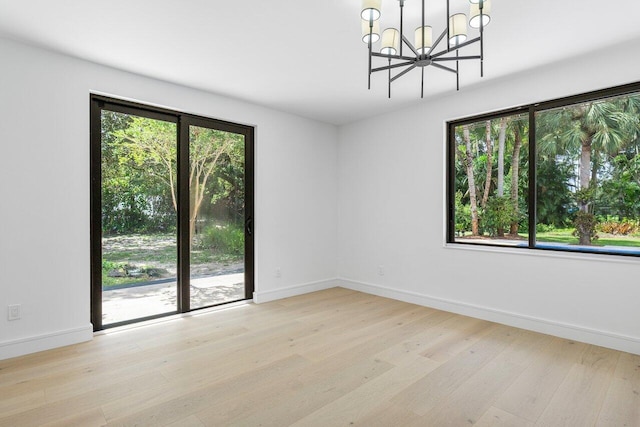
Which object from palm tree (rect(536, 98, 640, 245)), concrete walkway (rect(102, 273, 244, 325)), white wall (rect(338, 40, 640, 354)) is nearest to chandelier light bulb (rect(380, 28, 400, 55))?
white wall (rect(338, 40, 640, 354))

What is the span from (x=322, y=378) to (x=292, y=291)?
227 cm

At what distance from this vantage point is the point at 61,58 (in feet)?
9.27

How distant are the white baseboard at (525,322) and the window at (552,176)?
2.30 feet

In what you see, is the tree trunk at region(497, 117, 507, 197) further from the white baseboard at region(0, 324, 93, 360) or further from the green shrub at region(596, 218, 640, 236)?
the white baseboard at region(0, 324, 93, 360)

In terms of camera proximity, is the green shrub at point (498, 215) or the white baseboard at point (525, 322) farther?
the green shrub at point (498, 215)

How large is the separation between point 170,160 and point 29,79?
50.3 inches

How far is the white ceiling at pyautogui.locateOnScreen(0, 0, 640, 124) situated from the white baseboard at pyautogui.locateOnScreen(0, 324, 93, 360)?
2369 mm

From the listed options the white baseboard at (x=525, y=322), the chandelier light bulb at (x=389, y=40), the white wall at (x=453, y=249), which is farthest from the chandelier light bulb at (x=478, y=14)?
the white baseboard at (x=525, y=322)

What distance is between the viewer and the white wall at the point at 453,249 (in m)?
2.82

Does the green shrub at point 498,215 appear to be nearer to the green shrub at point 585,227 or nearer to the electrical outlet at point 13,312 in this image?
the green shrub at point 585,227

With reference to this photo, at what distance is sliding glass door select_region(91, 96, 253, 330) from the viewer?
10.4ft

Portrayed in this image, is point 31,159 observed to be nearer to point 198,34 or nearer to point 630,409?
point 198,34

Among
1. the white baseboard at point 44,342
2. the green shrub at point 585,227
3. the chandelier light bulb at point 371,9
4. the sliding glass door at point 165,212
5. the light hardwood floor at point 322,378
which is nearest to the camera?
the chandelier light bulb at point 371,9

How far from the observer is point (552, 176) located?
10.6 feet
